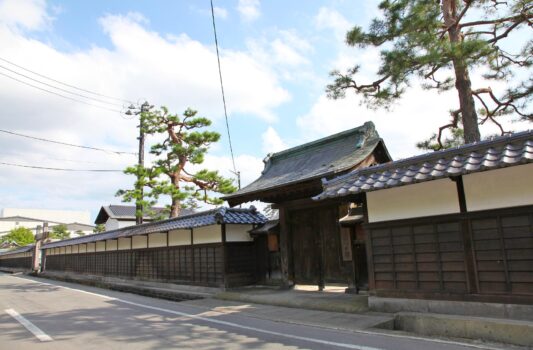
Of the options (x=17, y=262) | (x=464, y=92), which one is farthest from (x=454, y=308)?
(x=17, y=262)

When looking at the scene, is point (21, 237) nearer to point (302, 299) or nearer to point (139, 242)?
point (139, 242)

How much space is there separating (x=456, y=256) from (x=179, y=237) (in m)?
14.1

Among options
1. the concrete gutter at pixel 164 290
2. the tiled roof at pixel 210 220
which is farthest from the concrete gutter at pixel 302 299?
the tiled roof at pixel 210 220

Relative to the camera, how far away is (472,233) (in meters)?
8.16

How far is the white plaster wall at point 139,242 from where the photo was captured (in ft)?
74.0

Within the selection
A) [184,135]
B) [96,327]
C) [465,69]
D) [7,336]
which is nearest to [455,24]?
[465,69]

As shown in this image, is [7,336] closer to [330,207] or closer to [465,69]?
[330,207]

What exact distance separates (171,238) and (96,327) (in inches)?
417

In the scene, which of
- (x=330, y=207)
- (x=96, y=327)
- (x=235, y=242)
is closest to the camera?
(x=96, y=327)

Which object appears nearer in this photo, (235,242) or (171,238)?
(235,242)

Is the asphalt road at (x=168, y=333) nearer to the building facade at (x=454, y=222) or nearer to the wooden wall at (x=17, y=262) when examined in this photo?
the building facade at (x=454, y=222)

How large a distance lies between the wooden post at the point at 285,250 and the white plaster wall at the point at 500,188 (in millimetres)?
8073

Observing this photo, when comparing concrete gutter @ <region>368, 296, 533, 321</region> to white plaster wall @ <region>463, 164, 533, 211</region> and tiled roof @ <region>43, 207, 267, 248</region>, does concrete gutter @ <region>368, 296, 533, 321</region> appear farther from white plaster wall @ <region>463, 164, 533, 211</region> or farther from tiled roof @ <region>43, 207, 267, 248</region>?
tiled roof @ <region>43, 207, 267, 248</region>

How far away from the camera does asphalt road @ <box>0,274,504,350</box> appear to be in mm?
7172
